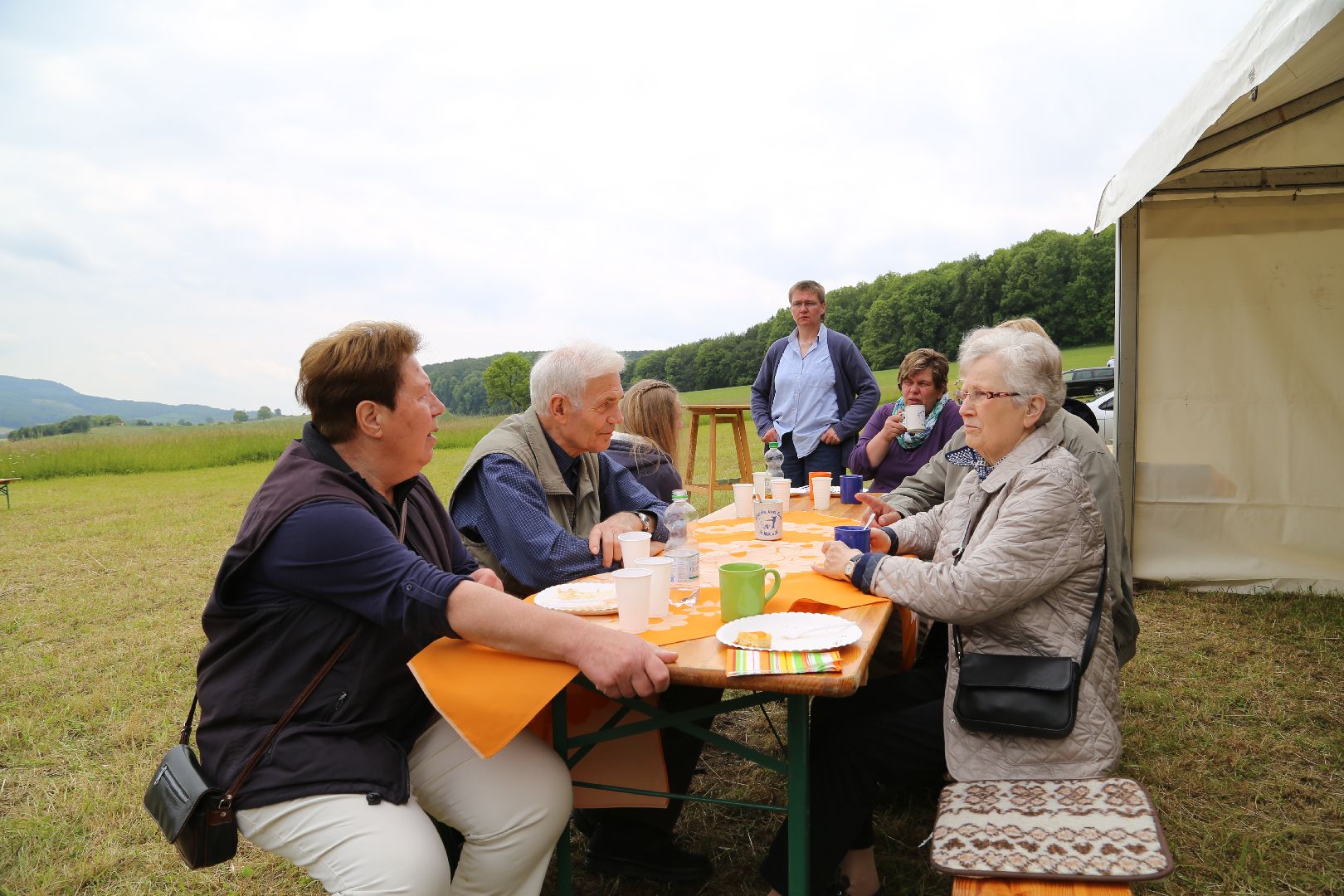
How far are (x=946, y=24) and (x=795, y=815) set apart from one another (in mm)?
13610

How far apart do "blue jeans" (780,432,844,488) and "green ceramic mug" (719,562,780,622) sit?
3.91 m

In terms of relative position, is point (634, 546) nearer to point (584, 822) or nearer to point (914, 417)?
point (584, 822)

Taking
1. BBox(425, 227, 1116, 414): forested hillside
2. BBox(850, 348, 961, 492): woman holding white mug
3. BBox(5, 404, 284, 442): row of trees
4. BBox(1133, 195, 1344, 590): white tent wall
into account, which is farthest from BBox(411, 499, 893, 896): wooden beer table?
BBox(425, 227, 1116, 414): forested hillside

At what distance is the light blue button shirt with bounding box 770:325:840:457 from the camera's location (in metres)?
5.96

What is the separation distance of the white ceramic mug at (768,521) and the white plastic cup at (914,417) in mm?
1449

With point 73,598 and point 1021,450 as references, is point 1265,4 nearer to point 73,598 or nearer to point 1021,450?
point 1021,450

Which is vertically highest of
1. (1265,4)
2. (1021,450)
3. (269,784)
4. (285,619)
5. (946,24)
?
(946,24)

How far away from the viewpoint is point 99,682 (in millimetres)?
4500

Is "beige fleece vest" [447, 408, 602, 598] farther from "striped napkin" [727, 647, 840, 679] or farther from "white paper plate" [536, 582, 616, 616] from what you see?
"striped napkin" [727, 647, 840, 679]

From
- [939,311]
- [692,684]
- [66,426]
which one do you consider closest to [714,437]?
[692,684]

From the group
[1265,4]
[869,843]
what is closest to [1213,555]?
[1265,4]

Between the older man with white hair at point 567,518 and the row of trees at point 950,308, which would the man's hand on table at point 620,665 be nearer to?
the older man with white hair at point 567,518

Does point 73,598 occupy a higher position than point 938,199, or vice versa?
point 938,199

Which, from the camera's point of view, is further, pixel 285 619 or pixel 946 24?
pixel 946 24
